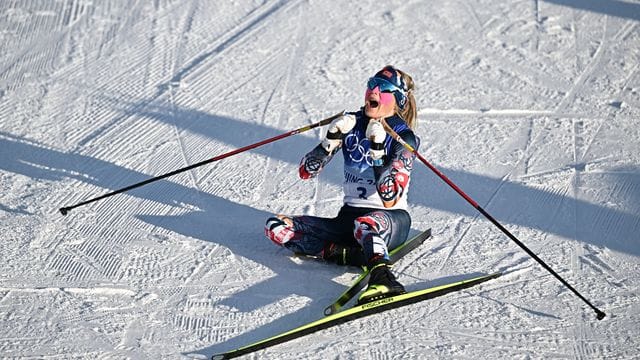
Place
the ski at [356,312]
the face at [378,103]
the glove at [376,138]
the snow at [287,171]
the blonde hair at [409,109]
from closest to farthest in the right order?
the ski at [356,312]
the snow at [287,171]
the glove at [376,138]
the face at [378,103]
the blonde hair at [409,109]

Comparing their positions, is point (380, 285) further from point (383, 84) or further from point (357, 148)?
point (383, 84)

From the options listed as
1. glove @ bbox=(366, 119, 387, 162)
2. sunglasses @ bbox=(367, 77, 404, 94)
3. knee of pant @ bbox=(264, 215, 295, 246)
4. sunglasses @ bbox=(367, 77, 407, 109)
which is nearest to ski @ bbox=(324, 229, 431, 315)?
knee of pant @ bbox=(264, 215, 295, 246)

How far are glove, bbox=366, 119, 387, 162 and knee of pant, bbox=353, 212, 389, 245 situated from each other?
0.37 meters

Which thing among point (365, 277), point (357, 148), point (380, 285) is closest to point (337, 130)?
point (357, 148)

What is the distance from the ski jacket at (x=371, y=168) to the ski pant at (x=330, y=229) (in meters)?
0.07

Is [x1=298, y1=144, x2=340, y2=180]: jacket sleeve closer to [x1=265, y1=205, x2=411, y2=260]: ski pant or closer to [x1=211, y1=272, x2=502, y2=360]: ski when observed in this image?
[x1=265, y1=205, x2=411, y2=260]: ski pant

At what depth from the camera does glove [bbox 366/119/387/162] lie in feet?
19.7

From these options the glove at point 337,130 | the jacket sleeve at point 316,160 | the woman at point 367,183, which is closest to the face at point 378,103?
the woman at point 367,183

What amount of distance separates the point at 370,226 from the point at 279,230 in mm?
594

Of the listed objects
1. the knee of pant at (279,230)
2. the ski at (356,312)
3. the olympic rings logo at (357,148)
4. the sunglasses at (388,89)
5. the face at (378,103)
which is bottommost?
the ski at (356,312)

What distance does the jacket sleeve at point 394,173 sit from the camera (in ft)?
19.8

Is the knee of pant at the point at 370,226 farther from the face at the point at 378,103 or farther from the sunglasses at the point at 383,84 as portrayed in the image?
the sunglasses at the point at 383,84

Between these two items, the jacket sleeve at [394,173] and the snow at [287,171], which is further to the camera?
the jacket sleeve at [394,173]

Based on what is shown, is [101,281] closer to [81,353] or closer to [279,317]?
[81,353]
